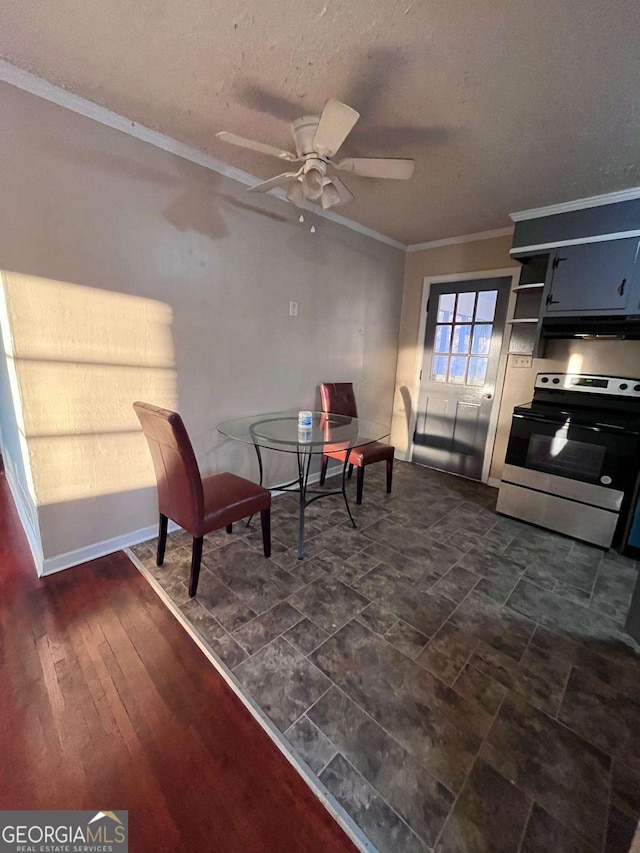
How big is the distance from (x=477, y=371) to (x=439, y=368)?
1.39ft

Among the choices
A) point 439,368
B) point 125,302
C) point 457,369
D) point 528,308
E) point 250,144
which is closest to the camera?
point 250,144

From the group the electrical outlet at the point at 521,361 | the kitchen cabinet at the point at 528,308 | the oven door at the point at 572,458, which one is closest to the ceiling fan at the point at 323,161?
the kitchen cabinet at the point at 528,308

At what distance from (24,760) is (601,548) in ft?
Answer: 10.6

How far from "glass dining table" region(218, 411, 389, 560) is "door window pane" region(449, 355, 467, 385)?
1384 mm

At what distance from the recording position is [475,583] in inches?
79.7

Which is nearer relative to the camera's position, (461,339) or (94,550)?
(94,550)

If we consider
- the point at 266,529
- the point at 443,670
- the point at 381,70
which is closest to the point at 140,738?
the point at 266,529

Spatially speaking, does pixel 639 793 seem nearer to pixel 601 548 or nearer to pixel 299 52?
pixel 601 548

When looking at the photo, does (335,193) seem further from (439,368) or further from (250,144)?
(439,368)

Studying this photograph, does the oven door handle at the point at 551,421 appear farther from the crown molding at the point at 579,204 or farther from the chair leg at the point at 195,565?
the chair leg at the point at 195,565

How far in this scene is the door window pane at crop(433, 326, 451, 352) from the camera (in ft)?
12.1

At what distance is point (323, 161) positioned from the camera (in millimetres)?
1631

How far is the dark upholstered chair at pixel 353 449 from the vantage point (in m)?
2.81

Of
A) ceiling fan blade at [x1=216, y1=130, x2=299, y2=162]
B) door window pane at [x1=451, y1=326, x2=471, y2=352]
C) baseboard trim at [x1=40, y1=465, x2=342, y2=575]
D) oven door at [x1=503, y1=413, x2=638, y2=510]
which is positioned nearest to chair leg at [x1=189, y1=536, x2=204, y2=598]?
baseboard trim at [x1=40, y1=465, x2=342, y2=575]
